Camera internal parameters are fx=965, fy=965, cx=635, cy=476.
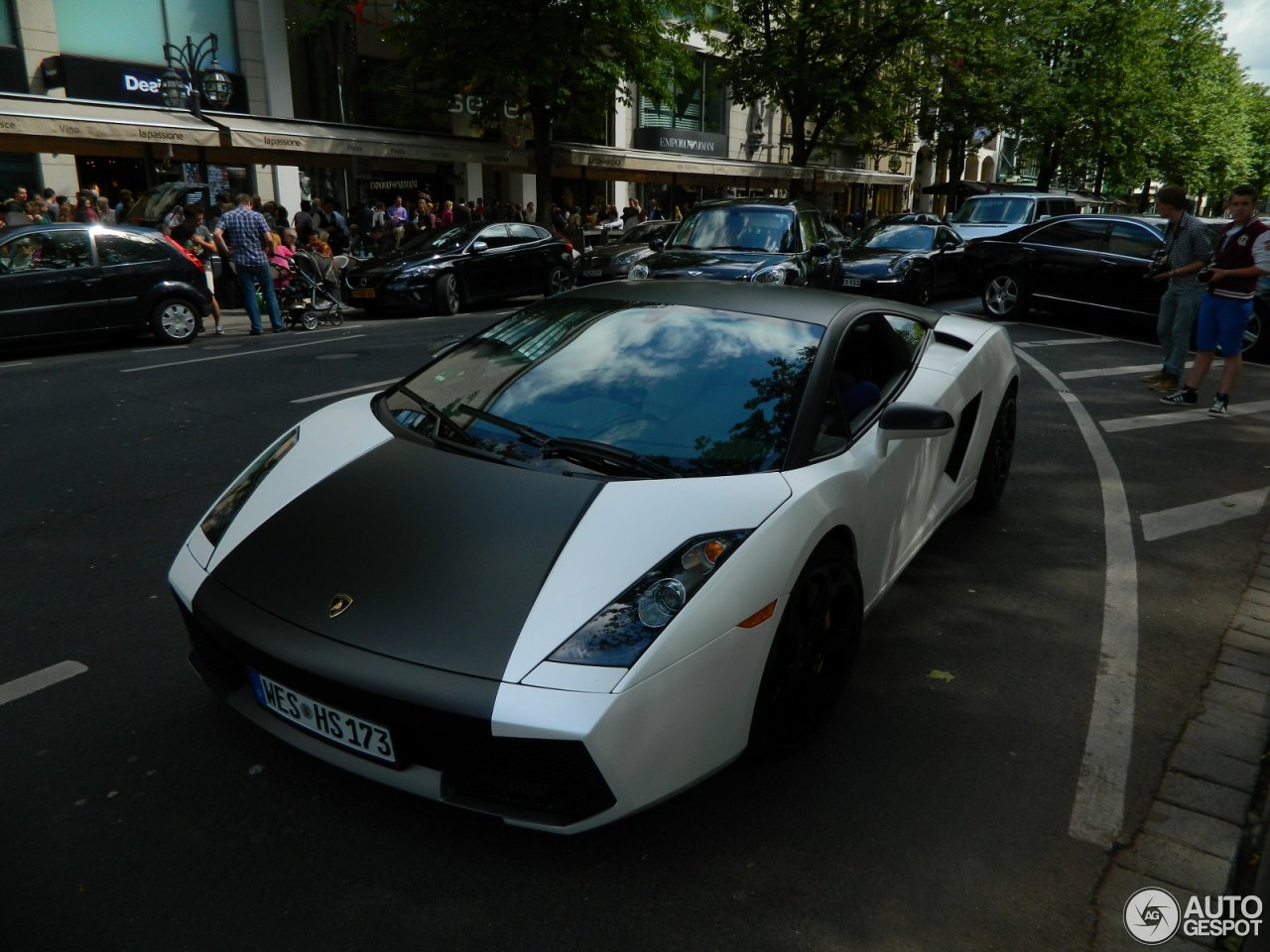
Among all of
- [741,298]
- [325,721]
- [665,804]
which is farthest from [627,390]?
[325,721]

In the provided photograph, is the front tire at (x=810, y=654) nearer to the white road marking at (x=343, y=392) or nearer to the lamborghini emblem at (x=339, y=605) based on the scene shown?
the lamborghini emblem at (x=339, y=605)

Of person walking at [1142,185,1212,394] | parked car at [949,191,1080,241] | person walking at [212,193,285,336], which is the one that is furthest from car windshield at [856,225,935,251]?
person walking at [212,193,285,336]

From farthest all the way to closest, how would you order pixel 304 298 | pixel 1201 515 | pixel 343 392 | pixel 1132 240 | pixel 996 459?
pixel 304 298
pixel 1132 240
pixel 343 392
pixel 1201 515
pixel 996 459

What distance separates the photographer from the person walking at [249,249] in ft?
41.2

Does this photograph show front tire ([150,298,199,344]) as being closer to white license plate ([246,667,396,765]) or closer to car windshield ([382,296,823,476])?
car windshield ([382,296,823,476])

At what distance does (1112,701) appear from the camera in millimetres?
3639

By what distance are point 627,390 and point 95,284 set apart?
34.0 feet

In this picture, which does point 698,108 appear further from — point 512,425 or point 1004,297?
point 512,425

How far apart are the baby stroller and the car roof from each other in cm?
1081

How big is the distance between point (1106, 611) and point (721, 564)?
2640 mm

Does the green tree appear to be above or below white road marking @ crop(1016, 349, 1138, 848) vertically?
above

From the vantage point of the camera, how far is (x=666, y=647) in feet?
8.06

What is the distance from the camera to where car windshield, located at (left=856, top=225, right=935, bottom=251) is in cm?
1551

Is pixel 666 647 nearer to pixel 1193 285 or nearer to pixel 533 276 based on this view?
pixel 1193 285
